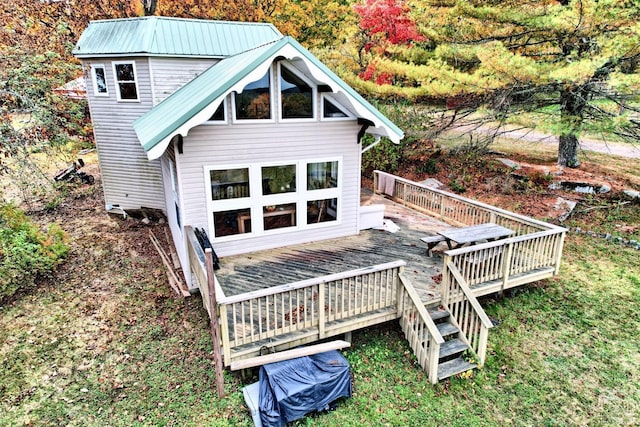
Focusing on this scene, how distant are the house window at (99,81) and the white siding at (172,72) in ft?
6.85

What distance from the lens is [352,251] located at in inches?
365

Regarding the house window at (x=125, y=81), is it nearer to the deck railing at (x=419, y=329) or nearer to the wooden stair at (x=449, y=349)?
the deck railing at (x=419, y=329)

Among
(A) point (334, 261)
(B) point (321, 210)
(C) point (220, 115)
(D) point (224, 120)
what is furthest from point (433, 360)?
(C) point (220, 115)

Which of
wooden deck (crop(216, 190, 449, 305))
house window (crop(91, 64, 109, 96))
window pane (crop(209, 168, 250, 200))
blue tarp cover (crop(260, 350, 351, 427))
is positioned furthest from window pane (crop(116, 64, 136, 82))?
blue tarp cover (crop(260, 350, 351, 427))

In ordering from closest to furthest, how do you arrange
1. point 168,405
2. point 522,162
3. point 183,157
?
point 168,405 < point 183,157 < point 522,162

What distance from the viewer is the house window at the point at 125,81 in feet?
40.1

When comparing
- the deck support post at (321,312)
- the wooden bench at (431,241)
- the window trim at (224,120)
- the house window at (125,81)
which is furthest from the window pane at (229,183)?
the house window at (125,81)

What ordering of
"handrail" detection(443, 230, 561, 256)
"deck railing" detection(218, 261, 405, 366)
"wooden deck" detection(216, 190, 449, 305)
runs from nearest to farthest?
"deck railing" detection(218, 261, 405, 366) < "handrail" detection(443, 230, 561, 256) < "wooden deck" detection(216, 190, 449, 305)

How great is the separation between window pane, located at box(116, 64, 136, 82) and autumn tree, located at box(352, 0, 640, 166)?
28.3 ft

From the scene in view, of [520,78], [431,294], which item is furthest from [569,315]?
[520,78]

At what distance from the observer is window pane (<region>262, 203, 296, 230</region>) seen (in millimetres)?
9031

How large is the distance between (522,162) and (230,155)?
13242 mm

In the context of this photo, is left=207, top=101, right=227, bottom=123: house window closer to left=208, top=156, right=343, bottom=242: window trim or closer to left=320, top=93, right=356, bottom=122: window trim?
left=208, top=156, right=343, bottom=242: window trim

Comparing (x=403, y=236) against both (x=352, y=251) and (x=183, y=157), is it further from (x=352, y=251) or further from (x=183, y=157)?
(x=183, y=157)
